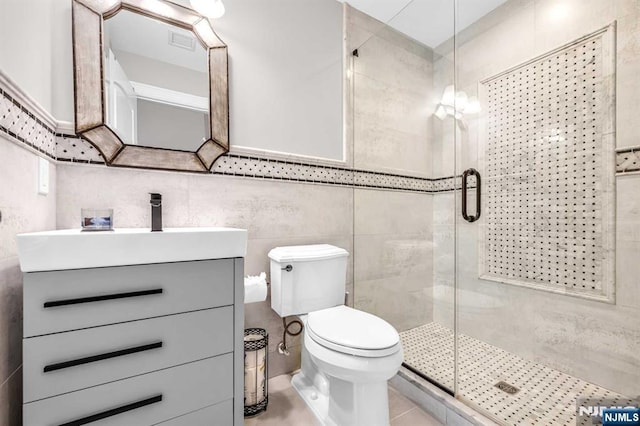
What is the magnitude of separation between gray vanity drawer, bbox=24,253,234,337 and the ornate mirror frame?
0.63 m

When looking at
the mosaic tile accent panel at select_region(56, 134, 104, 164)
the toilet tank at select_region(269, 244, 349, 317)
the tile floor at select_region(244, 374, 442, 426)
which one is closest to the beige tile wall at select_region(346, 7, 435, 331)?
the toilet tank at select_region(269, 244, 349, 317)

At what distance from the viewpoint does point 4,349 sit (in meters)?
0.85

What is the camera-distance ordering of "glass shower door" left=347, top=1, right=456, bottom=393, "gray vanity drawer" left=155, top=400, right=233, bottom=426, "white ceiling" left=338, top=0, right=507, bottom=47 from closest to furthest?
"gray vanity drawer" left=155, top=400, right=233, bottom=426
"white ceiling" left=338, top=0, right=507, bottom=47
"glass shower door" left=347, top=1, right=456, bottom=393

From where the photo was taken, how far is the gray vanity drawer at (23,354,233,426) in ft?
2.75

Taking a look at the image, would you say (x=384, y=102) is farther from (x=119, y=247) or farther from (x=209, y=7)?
(x=119, y=247)

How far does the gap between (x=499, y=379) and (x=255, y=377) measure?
4.42 feet

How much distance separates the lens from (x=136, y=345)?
0.94 meters

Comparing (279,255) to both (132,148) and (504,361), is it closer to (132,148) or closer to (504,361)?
(132,148)

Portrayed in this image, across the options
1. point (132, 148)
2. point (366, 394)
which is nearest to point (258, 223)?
point (132, 148)

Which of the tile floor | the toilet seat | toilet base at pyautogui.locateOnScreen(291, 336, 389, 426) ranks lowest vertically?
the tile floor

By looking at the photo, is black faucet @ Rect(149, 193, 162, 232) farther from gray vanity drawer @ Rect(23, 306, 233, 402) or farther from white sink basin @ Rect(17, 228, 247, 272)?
gray vanity drawer @ Rect(23, 306, 233, 402)

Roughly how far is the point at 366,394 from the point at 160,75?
5.81ft

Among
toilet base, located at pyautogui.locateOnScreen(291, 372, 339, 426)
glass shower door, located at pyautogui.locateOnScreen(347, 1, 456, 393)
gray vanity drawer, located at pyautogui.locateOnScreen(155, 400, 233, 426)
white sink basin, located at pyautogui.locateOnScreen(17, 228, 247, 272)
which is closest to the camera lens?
white sink basin, located at pyautogui.locateOnScreen(17, 228, 247, 272)

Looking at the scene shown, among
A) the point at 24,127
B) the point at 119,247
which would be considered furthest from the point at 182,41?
the point at 119,247
